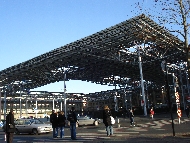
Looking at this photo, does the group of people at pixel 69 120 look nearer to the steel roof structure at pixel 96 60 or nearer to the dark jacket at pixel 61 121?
the dark jacket at pixel 61 121

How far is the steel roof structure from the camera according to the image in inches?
1537

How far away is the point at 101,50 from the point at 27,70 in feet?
58.0

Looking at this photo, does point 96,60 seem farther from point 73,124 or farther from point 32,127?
point 73,124

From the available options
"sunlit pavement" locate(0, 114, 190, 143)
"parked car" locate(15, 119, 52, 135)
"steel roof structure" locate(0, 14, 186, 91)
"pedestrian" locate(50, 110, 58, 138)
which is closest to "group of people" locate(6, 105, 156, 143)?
"pedestrian" locate(50, 110, 58, 138)

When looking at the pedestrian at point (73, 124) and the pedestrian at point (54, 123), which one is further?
the pedestrian at point (54, 123)

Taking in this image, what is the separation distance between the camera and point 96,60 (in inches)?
1989

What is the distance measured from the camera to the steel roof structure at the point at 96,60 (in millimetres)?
39031

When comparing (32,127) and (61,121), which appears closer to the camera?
(61,121)

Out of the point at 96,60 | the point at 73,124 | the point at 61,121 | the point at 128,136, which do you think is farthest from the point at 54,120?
the point at 96,60

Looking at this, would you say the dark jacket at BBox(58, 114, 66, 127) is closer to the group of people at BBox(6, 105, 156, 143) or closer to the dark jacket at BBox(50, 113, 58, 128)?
the group of people at BBox(6, 105, 156, 143)

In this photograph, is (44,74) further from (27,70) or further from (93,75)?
(93,75)

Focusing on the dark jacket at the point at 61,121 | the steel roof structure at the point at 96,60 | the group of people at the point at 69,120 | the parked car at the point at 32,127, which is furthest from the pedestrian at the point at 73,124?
the steel roof structure at the point at 96,60

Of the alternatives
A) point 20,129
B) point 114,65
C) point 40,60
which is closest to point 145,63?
point 114,65

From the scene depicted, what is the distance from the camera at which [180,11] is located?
502 inches
